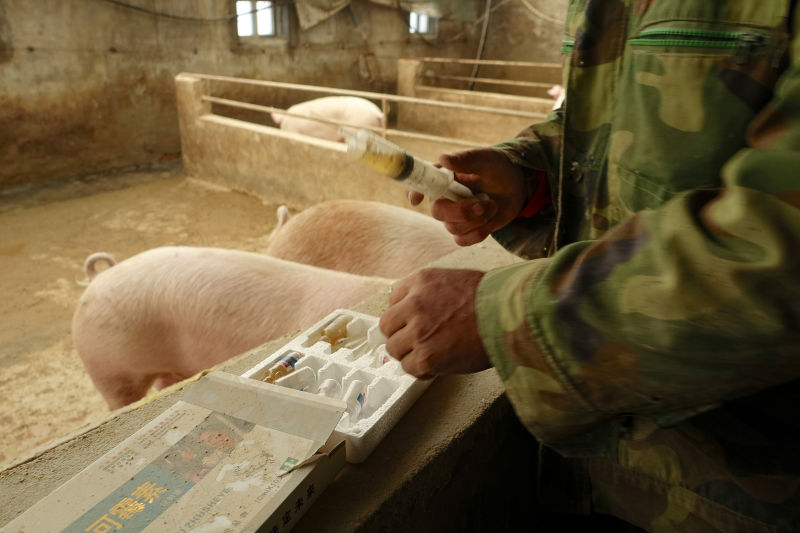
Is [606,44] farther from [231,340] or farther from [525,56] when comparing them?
[525,56]

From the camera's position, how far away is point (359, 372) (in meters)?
1.08

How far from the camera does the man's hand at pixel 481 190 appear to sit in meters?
1.19

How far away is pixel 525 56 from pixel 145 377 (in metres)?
10.2

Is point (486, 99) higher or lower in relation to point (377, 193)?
higher

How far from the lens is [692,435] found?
2.58 feet

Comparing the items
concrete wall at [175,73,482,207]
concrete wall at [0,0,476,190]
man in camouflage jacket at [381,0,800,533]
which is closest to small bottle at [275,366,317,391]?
man in camouflage jacket at [381,0,800,533]

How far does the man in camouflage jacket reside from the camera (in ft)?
1.78

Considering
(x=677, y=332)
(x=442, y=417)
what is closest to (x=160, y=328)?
(x=442, y=417)

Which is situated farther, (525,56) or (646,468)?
(525,56)

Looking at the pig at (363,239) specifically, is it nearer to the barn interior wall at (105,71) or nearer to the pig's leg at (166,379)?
the pig's leg at (166,379)

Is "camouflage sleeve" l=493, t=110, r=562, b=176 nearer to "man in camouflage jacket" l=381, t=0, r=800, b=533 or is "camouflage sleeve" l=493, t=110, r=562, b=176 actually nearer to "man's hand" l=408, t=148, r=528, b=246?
"man's hand" l=408, t=148, r=528, b=246

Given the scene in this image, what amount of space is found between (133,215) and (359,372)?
4936mm

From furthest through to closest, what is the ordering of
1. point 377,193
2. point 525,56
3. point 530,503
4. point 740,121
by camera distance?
point 525,56 < point 377,193 < point 530,503 < point 740,121

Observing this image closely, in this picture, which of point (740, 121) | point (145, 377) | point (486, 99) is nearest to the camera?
point (740, 121)
